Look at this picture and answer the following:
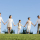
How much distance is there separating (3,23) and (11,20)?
3.68ft

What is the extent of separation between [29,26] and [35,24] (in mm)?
816

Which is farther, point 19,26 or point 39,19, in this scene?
point 19,26

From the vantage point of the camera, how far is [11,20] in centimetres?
1394

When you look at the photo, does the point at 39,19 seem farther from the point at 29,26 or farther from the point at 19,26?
the point at 19,26

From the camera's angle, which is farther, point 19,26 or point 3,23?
point 19,26

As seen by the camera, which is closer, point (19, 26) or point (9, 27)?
point (9, 27)

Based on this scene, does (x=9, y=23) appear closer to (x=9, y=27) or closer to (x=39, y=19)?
(x=9, y=27)

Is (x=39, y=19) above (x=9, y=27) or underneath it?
above

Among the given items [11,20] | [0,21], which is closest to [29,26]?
[11,20]

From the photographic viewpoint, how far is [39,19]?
14.5 meters

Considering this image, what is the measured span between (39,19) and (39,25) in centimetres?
78

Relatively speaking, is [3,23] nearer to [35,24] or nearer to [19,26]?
[19,26]

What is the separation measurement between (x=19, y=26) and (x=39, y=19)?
287cm

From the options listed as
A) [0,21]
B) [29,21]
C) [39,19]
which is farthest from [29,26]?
[0,21]
